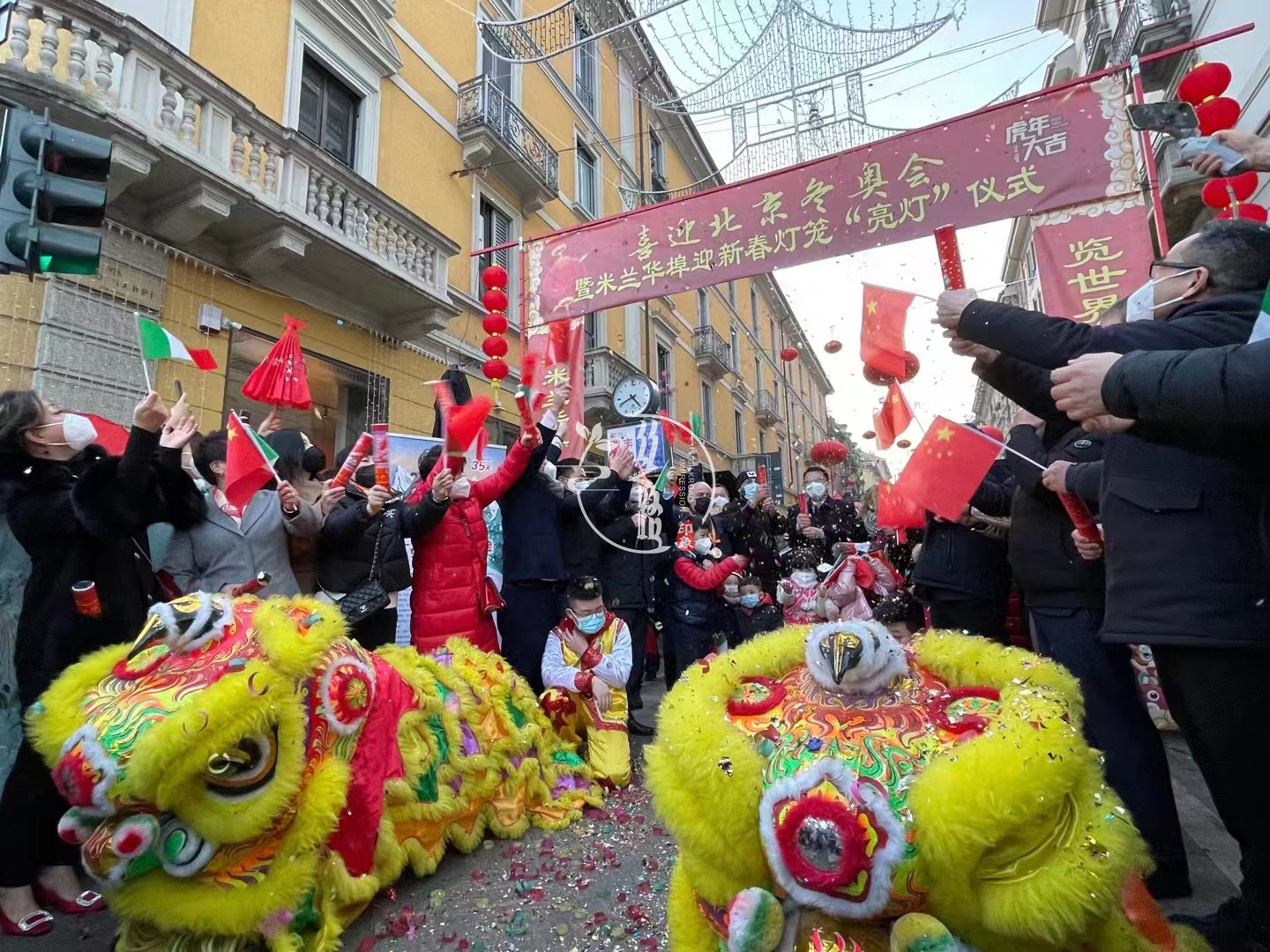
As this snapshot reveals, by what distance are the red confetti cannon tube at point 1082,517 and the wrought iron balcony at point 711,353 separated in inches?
724

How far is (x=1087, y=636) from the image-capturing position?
7.88 ft

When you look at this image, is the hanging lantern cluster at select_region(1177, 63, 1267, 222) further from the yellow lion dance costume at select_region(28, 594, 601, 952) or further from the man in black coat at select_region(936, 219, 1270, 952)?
the yellow lion dance costume at select_region(28, 594, 601, 952)

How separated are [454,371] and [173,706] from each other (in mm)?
3487

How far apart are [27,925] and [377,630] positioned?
1.52 m

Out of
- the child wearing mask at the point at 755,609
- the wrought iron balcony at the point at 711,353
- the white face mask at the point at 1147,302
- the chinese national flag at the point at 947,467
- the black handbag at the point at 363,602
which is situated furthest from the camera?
the wrought iron balcony at the point at 711,353

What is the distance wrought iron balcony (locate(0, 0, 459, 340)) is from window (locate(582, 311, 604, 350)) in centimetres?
543

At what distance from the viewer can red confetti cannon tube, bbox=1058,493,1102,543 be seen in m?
2.23

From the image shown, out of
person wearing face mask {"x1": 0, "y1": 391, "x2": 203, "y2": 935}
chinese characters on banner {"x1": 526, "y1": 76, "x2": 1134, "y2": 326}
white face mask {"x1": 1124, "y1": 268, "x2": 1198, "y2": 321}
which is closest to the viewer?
white face mask {"x1": 1124, "y1": 268, "x2": 1198, "y2": 321}

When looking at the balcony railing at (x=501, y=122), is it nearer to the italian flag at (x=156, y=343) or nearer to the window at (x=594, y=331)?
the window at (x=594, y=331)

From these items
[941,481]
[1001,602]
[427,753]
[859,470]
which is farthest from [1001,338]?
[859,470]

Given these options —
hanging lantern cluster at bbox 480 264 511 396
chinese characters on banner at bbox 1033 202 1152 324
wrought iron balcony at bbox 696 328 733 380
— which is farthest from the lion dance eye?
wrought iron balcony at bbox 696 328 733 380

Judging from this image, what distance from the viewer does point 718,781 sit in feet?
4.42

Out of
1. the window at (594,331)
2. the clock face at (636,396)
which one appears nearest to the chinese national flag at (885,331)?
the clock face at (636,396)

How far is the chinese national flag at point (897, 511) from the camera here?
3.68 m
